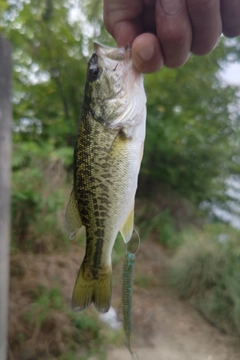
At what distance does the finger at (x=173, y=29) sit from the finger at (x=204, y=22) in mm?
31

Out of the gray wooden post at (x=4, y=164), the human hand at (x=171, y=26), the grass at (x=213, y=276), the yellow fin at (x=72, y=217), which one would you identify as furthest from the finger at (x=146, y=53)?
the grass at (x=213, y=276)

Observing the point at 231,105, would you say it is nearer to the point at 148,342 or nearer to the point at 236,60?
the point at 236,60

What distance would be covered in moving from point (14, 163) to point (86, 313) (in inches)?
76.5

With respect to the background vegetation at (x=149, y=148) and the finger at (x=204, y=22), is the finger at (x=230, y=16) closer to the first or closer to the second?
the finger at (x=204, y=22)

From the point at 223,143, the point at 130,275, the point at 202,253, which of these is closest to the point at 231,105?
the point at 223,143

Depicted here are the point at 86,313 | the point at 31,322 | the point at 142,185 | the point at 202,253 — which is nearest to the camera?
the point at 31,322

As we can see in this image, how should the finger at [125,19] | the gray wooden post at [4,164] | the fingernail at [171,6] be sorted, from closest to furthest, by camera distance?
the fingernail at [171,6], the finger at [125,19], the gray wooden post at [4,164]

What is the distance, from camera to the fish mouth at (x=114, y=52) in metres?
1.28

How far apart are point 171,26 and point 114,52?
0.24m

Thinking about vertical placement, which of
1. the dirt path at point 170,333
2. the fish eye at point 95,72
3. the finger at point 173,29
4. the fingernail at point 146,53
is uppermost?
the finger at point 173,29

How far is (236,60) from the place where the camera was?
242 inches

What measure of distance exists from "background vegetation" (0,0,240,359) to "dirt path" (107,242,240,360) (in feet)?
0.74

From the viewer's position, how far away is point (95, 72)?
52.5 inches

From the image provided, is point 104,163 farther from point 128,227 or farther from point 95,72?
point 95,72
